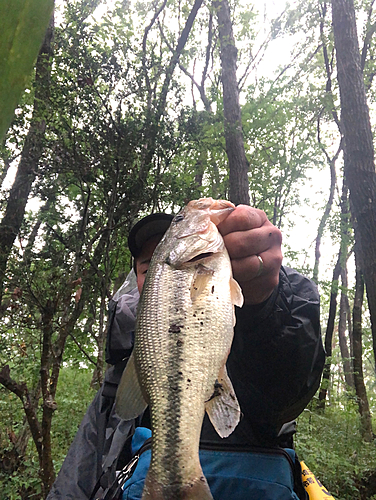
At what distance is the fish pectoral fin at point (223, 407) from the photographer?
4.19 feet

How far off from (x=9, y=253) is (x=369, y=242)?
5.30 metres

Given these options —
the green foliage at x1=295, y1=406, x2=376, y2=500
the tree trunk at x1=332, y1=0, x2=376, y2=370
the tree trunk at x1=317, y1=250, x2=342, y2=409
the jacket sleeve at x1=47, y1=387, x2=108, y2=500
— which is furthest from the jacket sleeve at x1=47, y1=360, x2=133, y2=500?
the tree trunk at x1=317, y1=250, x2=342, y2=409

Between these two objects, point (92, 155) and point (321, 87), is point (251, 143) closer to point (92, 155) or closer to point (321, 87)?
point (321, 87)

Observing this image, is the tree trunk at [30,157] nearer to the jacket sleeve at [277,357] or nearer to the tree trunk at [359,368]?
the jacket sleeve at [277,357]

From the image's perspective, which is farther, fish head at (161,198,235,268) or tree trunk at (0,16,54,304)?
tree trunk at (0,16,54,304)

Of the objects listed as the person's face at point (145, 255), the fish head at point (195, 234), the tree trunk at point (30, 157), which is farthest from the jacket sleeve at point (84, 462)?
the tree trunk at point (30, 157)

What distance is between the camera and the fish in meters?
1.21

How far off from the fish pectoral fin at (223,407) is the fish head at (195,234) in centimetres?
53

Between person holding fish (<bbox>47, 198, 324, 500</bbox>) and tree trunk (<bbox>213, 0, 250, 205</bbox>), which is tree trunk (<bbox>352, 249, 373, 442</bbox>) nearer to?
tree trunk (<bbox>213, 0, 250, 205</bbox>)

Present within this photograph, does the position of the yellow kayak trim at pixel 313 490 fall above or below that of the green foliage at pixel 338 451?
above

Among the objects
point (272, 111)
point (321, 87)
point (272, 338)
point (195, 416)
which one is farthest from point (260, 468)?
point (321, 87)

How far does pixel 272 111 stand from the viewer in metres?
10.3

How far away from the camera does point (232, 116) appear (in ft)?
24.5

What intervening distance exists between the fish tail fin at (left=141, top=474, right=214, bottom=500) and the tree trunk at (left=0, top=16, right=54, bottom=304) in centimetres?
456
